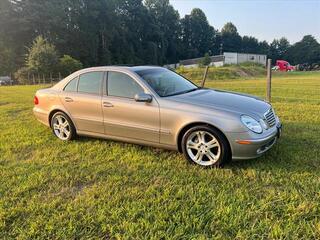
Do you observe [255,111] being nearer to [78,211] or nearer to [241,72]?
[78,211]

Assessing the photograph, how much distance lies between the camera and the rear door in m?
5.87

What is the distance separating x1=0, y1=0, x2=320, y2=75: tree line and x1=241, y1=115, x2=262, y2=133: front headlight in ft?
162

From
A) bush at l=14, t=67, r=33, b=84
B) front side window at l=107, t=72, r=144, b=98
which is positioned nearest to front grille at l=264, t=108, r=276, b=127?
front side window at l=107, t=72, r=144, b=98

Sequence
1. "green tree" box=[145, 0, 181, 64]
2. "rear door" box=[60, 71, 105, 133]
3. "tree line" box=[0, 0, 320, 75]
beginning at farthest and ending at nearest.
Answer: "green tree" box=[145, 0, 181, 64]
"tree line" box=[0, 0, 320, 75]
"rear door" box=[60, 71, 105, 133]

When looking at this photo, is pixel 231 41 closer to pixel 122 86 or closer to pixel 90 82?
pixel 90 82

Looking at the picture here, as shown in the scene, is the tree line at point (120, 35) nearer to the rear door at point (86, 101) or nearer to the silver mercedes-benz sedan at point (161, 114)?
the rear door at point (86, 101)

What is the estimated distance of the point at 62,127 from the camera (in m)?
6.51

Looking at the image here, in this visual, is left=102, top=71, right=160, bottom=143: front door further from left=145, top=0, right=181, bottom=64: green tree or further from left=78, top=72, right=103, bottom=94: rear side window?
left=145, top=0, right=181, bottom=64: green tree

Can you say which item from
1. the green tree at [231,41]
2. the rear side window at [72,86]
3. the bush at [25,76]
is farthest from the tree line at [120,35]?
the rear side window at [72,86]

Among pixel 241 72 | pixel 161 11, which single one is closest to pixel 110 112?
pixel 241 72

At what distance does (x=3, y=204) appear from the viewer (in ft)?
12.5

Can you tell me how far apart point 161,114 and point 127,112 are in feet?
2.14

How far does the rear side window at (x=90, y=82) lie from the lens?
597cm

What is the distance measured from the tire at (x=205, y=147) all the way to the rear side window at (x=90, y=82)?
199cm
